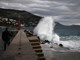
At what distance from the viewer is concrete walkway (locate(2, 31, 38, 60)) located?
9.20 m

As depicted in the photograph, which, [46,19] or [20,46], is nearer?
[20,46]

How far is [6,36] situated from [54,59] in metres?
2.59

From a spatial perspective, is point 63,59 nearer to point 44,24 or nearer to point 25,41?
point 25,41

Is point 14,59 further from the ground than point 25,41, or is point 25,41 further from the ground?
point 25,41

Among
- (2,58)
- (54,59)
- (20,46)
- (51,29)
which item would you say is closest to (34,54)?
(20,46)

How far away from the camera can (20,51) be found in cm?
930

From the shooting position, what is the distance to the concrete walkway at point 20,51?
9.20 metres

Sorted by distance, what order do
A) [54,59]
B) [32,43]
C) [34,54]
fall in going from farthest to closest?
[54,59] → [32,43] → [34,54]

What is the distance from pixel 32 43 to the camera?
A: 32.9 ft

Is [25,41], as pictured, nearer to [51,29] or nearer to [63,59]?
[63,59]

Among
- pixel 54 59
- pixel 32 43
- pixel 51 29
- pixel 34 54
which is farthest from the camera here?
pixel 51 29

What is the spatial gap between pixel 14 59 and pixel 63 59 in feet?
11.3

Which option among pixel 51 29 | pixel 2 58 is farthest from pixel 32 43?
pixel 51 29

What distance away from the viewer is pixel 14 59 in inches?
364
